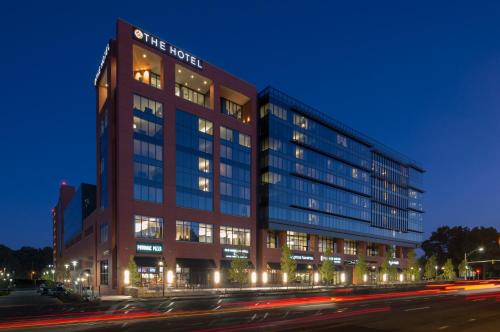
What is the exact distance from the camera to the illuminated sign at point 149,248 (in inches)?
2591

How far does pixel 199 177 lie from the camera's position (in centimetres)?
7650

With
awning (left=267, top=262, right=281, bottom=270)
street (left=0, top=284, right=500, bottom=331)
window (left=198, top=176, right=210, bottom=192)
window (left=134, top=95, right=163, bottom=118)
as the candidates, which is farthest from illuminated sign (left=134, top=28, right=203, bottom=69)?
street (left=0, top=284, right=500, bottom=331)

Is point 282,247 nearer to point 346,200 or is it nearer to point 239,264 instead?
point 239,264

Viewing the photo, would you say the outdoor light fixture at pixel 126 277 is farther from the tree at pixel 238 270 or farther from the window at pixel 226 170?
the window at pixel 226 170

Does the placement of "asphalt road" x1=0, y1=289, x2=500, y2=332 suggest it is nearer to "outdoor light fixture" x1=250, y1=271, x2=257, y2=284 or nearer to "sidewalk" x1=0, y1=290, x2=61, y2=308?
"sidewalk" x1=0, y1=290, x2=61, y2=308

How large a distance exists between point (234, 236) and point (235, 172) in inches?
450

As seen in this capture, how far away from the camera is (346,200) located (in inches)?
4252

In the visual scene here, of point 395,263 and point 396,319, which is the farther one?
point 395,263

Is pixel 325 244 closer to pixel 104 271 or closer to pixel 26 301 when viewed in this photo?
pixel 104 271

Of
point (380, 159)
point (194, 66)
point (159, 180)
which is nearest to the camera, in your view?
point (159, 180)

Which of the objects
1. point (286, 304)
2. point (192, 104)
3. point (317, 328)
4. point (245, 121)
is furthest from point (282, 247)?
point (317, 328)

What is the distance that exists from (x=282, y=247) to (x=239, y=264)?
17.0 metres

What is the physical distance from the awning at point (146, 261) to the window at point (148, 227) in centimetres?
308

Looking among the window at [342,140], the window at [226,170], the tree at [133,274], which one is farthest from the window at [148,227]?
the window at [342,140]
